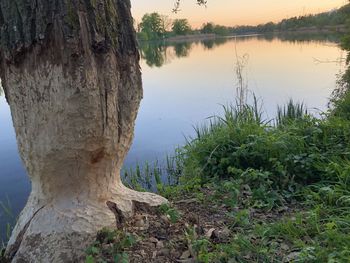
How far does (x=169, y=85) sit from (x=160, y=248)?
1339cm

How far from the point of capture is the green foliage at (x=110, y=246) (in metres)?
2.02

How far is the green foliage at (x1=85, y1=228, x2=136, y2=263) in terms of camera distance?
202 centimetres

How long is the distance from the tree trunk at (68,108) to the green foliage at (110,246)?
6 cm

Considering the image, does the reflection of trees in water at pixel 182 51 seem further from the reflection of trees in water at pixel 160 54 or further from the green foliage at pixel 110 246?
the green foliage at pixel 110 246

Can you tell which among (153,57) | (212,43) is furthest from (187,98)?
(212,43)

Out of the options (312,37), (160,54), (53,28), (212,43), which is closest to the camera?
(53,28)

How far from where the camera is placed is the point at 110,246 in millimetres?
2117

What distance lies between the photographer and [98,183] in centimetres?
232

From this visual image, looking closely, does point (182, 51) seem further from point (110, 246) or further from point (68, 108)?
point (110, 246)

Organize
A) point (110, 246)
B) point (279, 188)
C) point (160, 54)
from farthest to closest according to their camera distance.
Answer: point (160, 54) < point (279, 188) < point (110, 246)

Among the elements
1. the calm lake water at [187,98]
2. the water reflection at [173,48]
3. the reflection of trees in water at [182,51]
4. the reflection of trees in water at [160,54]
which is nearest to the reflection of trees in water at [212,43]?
the water reflection at [173,48]

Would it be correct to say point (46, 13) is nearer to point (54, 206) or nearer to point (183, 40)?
point (54, 206)

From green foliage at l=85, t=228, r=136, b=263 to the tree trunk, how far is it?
59mm

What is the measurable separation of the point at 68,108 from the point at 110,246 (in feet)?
2.75
